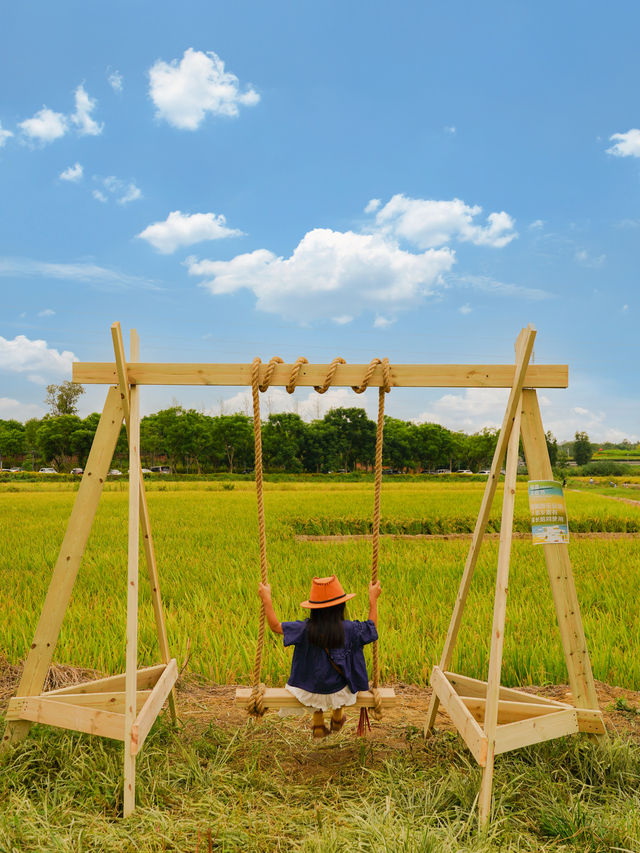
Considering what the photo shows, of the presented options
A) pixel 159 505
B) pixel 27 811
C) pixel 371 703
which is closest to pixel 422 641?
pixel 371 703

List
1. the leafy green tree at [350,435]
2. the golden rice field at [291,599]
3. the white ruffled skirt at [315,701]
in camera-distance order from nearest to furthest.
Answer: the white ruffled skirt at [315,701]
the golden rice field at [291,599]
the leafy green tree at [350,435]

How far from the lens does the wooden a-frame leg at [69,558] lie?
3.36 m

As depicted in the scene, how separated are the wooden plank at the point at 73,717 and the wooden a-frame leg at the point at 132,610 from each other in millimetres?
127

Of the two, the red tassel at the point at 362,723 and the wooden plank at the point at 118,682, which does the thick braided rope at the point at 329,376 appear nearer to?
the red tassel at the point at 362,723

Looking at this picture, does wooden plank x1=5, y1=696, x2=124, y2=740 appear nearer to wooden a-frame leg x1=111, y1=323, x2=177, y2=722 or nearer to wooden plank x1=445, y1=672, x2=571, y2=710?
wooden a-frame leg x1=111, y1=323, x2=177, y2=722

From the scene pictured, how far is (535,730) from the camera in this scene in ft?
10.2

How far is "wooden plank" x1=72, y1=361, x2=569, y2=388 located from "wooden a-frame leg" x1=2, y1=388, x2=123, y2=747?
0.56 feet

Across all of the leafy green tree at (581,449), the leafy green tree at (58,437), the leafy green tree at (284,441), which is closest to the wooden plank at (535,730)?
the leafy green tree at (284,441)

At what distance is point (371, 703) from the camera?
3.31 meters

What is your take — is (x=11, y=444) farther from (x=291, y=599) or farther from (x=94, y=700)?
(x=94, y=700)

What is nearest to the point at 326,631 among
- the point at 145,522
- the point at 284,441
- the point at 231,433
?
the point at 145,522

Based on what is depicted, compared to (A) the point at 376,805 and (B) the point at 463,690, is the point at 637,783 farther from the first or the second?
(A) the point at 376,805

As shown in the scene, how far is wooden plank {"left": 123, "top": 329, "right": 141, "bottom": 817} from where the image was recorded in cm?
290

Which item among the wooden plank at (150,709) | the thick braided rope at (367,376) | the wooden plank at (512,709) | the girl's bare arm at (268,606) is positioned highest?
the thick braided rope at (367,376)
